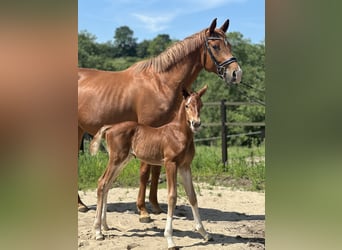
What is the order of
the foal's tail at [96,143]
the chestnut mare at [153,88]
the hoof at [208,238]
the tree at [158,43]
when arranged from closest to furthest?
the foal's tail at [96,143], the hoof at [208,238], the chestnut mare at [153,88], the tree at [158,43]

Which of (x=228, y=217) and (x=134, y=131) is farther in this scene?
(x=228, y=217)

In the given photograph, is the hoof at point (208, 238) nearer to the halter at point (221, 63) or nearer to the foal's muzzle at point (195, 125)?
the foal's muzzle at point (195, 125)

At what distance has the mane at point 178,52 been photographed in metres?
3.33

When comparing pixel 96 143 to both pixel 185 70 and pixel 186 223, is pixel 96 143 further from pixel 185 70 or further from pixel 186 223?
pixel 186 223

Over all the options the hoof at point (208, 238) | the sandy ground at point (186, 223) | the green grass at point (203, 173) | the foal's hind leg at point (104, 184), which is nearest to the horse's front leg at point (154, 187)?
the sandy ground at point (186, 223)

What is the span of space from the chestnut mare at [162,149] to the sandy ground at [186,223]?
6.0 inches

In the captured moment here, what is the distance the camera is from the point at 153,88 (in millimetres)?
3408

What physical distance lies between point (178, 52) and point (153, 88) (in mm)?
410
